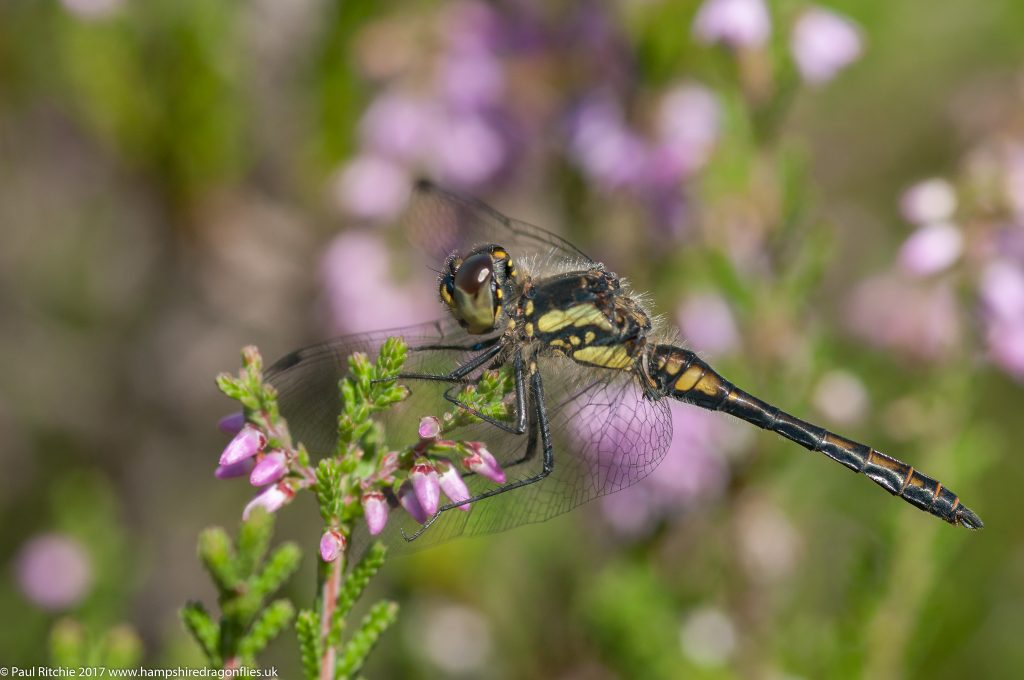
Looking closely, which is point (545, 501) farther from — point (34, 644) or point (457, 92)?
point (34, 644)

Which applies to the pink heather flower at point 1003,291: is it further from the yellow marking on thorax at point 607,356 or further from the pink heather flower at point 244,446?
the pink heather flower at point 244,446

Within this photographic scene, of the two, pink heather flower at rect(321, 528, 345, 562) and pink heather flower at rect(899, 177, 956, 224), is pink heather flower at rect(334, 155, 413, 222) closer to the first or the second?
pink heather flower at rect(899, 177, 956, 224)

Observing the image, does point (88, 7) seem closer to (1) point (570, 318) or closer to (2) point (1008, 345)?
(1) point (570, 318)

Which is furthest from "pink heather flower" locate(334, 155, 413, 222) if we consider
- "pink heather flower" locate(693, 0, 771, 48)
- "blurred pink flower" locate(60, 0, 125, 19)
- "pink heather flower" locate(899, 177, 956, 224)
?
"pink heather flower" locate(899, 177, 956, 224)

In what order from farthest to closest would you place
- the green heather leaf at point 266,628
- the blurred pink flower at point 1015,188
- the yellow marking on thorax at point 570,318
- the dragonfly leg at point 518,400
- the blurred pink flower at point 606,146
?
the blurred pink flower at point 606,146 < the blurred pink flower at point 1015,188 < the yellow marking on thorax at point 570,318 < the dragonfly leg at point 518,400 < the green heather leaf at point 266,628

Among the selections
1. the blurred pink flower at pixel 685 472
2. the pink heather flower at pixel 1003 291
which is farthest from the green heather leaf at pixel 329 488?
the pink heather flower at pixel 1003 291

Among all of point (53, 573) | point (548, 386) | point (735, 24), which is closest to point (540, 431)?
point (548, 386)
